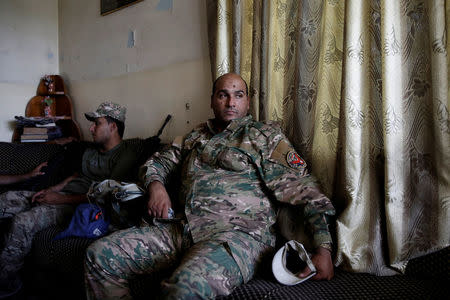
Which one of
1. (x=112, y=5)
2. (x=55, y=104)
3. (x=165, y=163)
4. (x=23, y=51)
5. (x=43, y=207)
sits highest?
(x=112, y=5)

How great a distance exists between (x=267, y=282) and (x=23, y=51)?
3.25 meters

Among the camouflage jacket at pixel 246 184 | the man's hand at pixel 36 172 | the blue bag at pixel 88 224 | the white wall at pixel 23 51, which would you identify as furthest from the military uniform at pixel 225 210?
the white wall at pixel 23 51

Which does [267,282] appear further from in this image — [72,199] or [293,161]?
[72,199]

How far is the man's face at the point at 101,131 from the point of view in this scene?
2092 mm

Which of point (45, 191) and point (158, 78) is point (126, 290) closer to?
point (45, 191)

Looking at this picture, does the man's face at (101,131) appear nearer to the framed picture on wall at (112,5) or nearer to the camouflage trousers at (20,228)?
the camouflage trousers at (20,228)

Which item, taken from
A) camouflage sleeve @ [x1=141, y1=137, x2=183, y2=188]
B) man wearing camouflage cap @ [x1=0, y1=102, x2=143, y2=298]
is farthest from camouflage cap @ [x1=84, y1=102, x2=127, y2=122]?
camouflage sleeve @ [x1=141, y1=137, x2=183, y2=188]

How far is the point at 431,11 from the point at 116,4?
94.9 inches

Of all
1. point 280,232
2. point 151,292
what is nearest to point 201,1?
point 280,232

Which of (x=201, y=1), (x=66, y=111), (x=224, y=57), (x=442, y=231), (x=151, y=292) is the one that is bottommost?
(x=151, y=292)

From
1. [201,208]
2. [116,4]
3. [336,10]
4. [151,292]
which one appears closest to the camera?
[151,292]

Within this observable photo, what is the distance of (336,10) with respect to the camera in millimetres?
1426

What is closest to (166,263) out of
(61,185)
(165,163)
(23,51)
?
(165,163)

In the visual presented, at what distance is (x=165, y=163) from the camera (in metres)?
1.65
